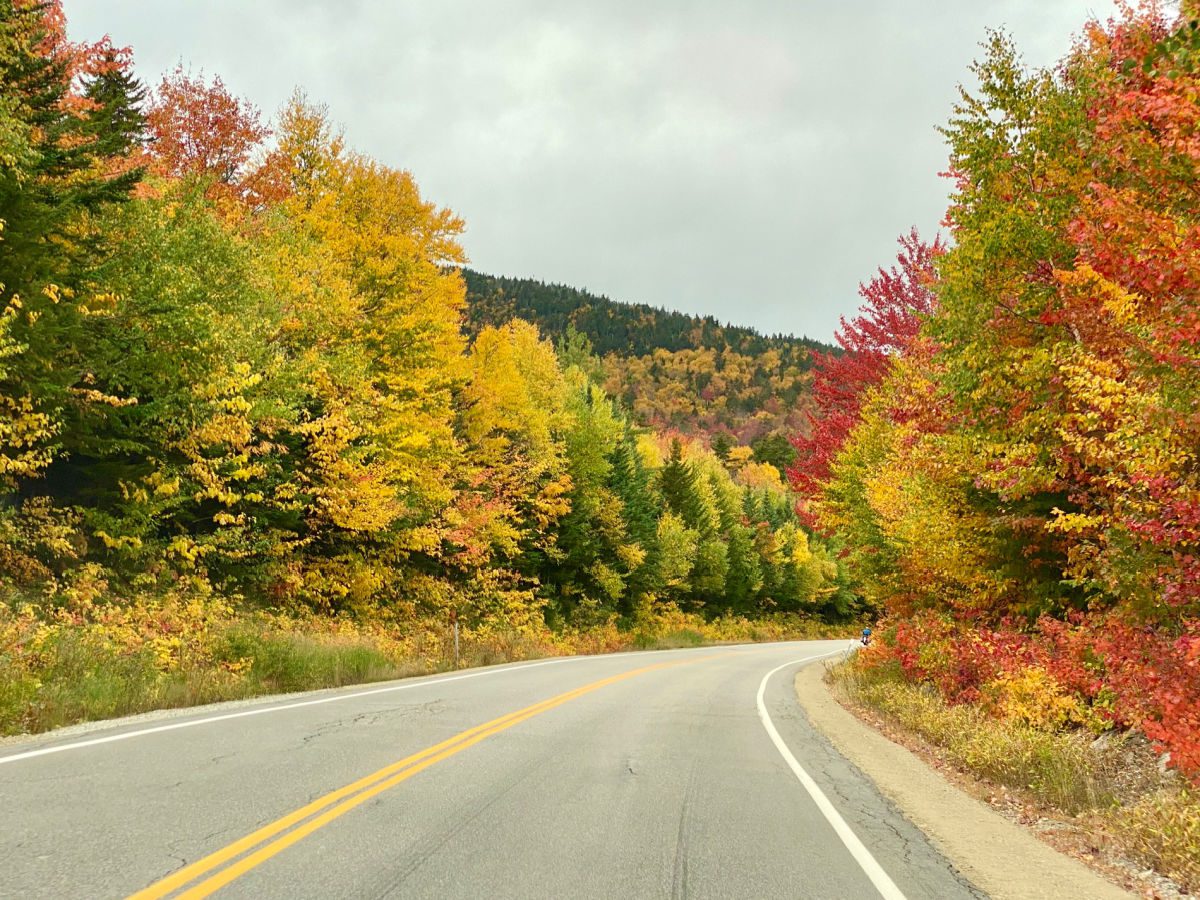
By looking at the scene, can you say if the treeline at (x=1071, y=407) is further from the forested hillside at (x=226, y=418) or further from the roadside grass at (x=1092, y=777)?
the forested hillside at (x=226, y=418)

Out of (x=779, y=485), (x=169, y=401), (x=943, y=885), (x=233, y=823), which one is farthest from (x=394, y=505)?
(x=779, y=485)

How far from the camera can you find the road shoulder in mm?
5016

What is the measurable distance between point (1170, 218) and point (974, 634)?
24.6 ft

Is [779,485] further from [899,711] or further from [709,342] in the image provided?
[709,342]

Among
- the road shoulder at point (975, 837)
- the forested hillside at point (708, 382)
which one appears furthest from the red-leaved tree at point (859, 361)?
the forested hillside at point (708, 382)

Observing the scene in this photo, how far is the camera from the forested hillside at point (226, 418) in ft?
37.9

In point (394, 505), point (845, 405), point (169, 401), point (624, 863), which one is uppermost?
point (845, 405)

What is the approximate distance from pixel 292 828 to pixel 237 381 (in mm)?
10728

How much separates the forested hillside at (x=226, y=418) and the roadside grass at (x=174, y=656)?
2.0 inches

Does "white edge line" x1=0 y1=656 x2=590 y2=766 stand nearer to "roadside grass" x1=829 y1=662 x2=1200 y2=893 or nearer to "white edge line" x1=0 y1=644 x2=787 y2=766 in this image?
"white edge line" x1=0 y1=644 x2=787 y2=766

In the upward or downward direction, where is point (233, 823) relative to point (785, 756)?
upward

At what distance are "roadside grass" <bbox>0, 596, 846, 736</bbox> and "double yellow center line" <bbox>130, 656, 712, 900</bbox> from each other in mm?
4534

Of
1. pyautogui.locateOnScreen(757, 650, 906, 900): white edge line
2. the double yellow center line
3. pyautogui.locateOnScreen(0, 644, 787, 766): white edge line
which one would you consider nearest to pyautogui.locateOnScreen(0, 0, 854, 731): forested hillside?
pyautogui.locateOnScreen(0, 644, 787, 766): white edge line

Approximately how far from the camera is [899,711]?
13.0m
